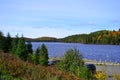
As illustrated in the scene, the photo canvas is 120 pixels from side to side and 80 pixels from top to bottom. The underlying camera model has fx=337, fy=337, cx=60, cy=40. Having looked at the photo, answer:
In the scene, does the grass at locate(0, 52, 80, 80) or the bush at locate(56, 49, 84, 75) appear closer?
the grass at locate(0, 52, 80, 80)

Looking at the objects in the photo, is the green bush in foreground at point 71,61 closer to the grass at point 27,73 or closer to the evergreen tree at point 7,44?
the grass at point 27,73

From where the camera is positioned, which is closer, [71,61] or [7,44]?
[71,61]

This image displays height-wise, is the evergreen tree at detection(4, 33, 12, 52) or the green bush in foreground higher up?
the evergreen tree at detection(4, 33, 12, 52)

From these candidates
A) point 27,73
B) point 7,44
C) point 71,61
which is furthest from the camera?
point 7,44

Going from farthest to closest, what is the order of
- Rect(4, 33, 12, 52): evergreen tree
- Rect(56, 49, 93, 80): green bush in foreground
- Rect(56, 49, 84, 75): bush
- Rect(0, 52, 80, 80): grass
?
Rect(4, 33, 12, 52): evergreen tree
Rect(56, 49, 84, 75): bush
Rect(56, 49, 93, 80): green bush in foreground
Rect(0, 52, 80, 80): grass

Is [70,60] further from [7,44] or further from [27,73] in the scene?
[7,44]

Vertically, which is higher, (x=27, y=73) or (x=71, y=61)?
(x=27, y=73)

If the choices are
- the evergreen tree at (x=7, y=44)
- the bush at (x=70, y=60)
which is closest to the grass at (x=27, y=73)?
the bush at (x=70, y=60)

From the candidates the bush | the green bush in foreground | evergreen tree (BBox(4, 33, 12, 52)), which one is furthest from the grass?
evergreen tree (BBox(4, 33, 12, 52))

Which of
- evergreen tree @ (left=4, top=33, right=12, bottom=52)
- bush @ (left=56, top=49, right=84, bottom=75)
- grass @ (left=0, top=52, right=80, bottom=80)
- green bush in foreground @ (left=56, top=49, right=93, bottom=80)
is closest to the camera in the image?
Result: grass @ (left=0, top=52, right=80, bottom=80)

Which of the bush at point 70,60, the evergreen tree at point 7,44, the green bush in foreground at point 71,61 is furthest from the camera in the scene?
the evergreen tree at point 7,44

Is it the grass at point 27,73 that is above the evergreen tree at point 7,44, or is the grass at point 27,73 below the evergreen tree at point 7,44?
below

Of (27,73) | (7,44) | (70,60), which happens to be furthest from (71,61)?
(7,44)

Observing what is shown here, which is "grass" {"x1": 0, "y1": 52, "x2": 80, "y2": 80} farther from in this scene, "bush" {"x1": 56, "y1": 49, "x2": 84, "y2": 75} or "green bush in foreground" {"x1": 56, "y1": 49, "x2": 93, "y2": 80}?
"bush" {"x1": 56, "y1": 49, "x2": 84, "y2": 75}
